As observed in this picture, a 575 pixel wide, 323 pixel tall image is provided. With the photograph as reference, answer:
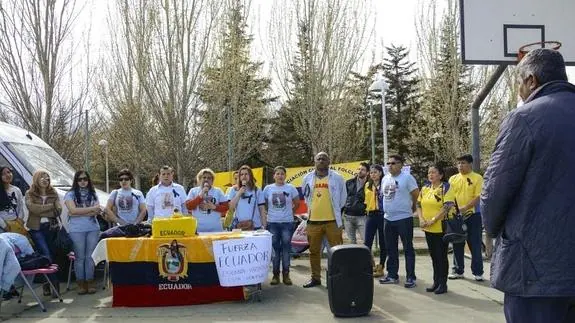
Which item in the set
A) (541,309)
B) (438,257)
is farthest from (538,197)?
(438,257)

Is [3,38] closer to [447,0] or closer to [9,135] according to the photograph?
[9,135]

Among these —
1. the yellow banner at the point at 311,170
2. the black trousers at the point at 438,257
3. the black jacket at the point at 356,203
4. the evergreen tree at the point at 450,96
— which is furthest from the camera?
the evergreen tree at the point at 450,96

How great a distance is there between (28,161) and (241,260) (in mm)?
4687

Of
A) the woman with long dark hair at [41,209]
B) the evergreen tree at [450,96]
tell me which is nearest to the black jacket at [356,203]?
the woman with long dark hair at [41,209]

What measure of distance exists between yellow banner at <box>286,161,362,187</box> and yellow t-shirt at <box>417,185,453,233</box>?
16.4ft

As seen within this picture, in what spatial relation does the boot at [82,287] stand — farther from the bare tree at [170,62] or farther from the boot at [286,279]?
the bare tree at [170,62]

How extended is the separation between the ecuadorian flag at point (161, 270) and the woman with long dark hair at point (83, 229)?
1194mm

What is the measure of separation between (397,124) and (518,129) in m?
39.0

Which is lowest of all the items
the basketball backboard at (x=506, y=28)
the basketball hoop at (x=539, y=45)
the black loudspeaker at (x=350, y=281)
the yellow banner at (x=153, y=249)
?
the black loudspeaker at (x=350, y=281)

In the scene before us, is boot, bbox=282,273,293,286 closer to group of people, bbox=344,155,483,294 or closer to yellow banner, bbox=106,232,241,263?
group of people, bbox=344,155,483,294

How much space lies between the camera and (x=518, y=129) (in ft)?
→ 8.28

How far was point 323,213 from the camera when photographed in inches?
343

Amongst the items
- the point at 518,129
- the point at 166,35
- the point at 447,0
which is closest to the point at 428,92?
the point at 447,0

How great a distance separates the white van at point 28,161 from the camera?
980cm
